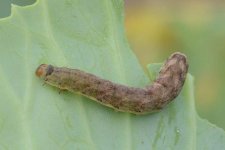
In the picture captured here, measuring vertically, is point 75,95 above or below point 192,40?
above

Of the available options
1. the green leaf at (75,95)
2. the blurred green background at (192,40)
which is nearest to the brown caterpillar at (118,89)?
the green leaf at (75,95)

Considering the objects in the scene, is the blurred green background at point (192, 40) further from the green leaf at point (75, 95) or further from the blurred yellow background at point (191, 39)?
the green leaf at point (75, 95)

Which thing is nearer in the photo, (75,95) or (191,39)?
(75,95)

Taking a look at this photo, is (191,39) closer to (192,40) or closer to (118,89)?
(192,40)

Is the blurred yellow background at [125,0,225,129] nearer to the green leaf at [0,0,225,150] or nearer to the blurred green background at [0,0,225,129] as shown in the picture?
the blurred green background at [0,0,225,129]

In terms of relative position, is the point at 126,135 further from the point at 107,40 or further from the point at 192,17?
the point at 192,17

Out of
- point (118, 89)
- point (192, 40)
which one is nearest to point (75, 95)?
point (118, 89)

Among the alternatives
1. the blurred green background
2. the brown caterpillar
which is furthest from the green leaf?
the blurred green background
